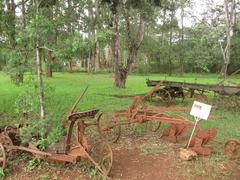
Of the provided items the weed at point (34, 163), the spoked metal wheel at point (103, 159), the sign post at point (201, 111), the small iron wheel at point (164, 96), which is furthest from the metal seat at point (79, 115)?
the small iron wheel at point (164, 96)

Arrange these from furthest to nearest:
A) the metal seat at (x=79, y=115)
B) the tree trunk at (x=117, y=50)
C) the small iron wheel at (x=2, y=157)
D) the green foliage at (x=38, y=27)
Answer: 1. the tree trunk at (x=117, y=50)
2. the green foliage at (x=38, y=27)
3. the small iron wheel at (x=2, y=157)
4. the metal seat at (x=79, y=115)

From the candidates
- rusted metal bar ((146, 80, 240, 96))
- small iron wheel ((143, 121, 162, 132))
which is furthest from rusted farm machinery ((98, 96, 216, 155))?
rusted metal bar ((146, 80, 240, 96))

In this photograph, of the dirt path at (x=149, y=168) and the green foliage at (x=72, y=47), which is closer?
the dirt path at (x=149, y=168)

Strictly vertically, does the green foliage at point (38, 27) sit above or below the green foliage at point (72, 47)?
above

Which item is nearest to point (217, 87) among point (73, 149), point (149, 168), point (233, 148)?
point (233, 148)

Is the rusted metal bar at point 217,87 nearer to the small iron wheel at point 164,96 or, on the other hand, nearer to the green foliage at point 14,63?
the small iron wheel at point 164,96

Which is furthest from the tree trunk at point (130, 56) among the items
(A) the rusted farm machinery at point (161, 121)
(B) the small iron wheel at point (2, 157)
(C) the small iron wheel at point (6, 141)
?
(B) the small iron wheel at point (2, 157)

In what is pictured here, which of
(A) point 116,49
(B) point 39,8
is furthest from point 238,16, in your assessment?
(B) point 39,8

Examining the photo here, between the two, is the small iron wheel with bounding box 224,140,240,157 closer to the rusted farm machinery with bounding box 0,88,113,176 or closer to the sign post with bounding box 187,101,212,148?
the sign post with bounding box 187,101,212,148

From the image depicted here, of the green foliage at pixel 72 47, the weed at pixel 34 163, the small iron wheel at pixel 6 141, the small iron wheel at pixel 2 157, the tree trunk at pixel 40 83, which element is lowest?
the weed at pixel 34 163

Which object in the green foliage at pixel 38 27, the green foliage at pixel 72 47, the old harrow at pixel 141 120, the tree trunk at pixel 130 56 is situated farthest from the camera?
the tree trunk at pixel 130 56

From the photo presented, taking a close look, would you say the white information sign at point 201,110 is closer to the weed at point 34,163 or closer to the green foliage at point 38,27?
the weed at point 34,163

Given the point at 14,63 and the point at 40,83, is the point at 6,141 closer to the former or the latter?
the point at 40,83

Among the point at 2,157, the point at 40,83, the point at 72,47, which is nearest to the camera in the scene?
the point at 2,157
